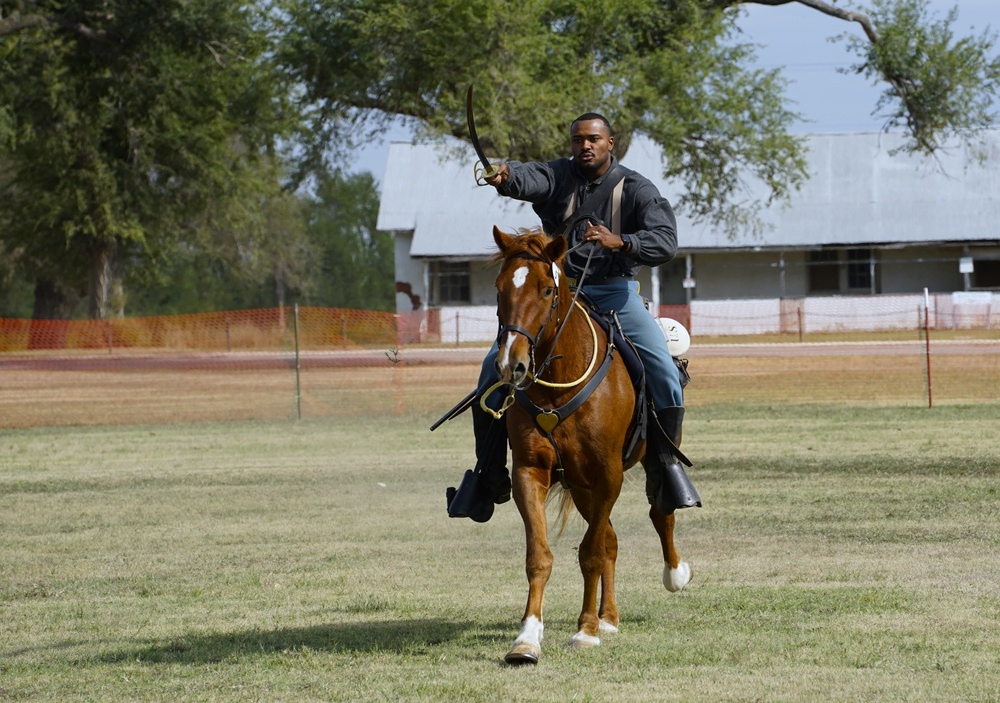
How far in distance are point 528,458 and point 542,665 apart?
3.29ft

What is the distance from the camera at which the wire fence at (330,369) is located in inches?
1008

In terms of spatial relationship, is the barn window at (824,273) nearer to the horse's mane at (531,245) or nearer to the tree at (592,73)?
the tree at (592,73)

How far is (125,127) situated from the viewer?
133 ft

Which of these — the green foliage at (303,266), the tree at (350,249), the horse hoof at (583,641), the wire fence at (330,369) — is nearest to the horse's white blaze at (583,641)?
the horse hoof at (583,641)

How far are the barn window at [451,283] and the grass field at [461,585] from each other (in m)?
34.5

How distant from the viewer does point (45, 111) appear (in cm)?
3988

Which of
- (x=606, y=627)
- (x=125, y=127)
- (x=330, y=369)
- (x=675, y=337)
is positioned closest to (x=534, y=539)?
(x=606, y=627)

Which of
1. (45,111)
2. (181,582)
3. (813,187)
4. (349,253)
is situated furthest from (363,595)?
(349,253)

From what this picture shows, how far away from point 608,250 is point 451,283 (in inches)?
1771

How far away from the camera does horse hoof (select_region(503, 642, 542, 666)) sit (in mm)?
6449

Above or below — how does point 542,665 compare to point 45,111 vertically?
below

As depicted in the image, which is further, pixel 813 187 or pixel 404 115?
pixel 813 187

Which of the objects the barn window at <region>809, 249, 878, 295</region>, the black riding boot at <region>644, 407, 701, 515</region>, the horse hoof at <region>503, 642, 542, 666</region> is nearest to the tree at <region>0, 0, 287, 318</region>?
the barn window at <region>809, 249, 878, 295</region>

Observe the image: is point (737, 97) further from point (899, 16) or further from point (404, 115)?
point (404, 115)
